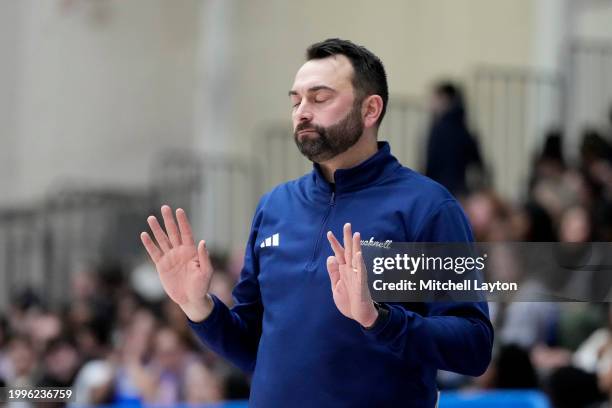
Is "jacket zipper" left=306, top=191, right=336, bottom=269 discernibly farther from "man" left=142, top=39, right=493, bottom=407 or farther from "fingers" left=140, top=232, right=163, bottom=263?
"fingers" left=140, top=232, right=163, bottom=263

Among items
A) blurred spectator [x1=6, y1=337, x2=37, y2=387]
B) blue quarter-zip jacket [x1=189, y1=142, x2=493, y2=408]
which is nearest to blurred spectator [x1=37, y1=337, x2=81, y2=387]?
blurred spectator [x1=6, y1=337, x2=37, y2=387]

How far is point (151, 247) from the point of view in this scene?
12.7 ft

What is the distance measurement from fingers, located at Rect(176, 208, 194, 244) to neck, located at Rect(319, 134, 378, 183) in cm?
41

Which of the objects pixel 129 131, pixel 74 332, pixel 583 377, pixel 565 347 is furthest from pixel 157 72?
pixel 583 377

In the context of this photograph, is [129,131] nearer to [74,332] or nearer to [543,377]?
[74,332]

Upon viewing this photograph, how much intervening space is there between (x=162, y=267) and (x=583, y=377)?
3.39 meters

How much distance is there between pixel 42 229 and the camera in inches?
638

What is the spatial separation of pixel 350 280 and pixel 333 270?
65 millimetres

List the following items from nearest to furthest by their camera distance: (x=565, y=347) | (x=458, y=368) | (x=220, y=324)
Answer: (x=458, y=368)
(x=220, y=324)
(x=565, y=347)

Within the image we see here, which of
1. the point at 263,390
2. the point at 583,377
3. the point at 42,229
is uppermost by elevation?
the point at 263,390

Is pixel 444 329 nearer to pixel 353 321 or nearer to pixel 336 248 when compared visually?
pixel 353 321

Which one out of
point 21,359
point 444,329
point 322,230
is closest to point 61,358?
point 21,359

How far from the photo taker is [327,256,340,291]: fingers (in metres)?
3.54

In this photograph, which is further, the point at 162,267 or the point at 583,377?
the point at 583,377
